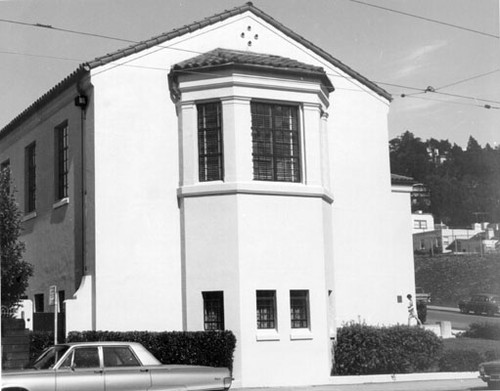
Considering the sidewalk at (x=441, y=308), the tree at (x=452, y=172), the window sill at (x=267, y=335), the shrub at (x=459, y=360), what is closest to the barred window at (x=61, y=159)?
the window sill at (x=267, y=335)

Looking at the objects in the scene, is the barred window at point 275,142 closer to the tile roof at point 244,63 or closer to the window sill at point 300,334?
the tile roof at point 244,63

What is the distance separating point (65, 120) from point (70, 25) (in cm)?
700

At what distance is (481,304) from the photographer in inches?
1875

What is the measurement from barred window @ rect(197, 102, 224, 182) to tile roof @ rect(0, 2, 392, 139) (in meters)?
A: 2.30

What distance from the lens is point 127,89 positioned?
20.9m

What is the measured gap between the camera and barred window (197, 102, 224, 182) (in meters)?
20.8

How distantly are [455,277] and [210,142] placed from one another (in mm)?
39221

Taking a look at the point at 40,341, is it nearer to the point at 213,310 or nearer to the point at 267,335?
the point at 213,310

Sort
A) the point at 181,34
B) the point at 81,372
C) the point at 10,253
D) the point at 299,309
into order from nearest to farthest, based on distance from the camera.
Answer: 1. the point at 81,372
2. the point at 10,253
3. the point at 299,309
4. the point at 181,34

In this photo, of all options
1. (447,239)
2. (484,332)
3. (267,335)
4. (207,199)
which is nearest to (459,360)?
(267,335)

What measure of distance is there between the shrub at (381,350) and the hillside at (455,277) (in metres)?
31.0

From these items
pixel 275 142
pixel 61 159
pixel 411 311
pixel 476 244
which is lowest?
pixel 411 311

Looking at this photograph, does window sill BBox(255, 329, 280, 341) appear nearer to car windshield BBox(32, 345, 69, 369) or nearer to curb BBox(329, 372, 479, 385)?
curb BBox(329, 372, 479, 385)

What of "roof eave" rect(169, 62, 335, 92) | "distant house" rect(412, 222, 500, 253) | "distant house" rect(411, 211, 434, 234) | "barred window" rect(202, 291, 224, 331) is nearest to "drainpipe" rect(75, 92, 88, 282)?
"roof eave" rect(169, 62, 335, 92)
